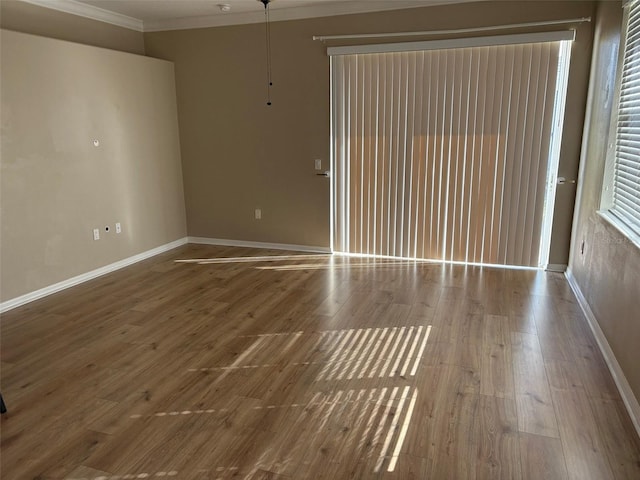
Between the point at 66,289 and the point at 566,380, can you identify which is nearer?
the point at 566,380

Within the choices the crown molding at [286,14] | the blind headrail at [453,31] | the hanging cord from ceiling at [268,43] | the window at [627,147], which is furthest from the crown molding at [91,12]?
the window at [627,147]

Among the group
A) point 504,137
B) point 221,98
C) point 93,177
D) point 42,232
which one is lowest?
point 42,232

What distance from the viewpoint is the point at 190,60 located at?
5480mm

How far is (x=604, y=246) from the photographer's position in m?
3.17

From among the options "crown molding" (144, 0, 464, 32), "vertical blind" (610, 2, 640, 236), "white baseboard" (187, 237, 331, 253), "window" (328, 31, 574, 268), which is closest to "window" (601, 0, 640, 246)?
"vertical blind" (610, 2, 640, 236)

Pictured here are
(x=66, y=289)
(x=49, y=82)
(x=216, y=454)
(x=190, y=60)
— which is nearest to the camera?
(x=216, y=454)

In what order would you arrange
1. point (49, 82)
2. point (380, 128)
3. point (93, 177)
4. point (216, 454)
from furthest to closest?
1. point (380, 128)
2. point (93, 177)
3. point (49, 82)
4. point (216, 454)

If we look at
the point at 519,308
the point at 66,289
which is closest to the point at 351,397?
the point at 519,308

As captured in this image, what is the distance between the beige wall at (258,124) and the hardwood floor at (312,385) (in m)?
1.46

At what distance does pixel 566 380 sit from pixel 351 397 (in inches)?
49.8

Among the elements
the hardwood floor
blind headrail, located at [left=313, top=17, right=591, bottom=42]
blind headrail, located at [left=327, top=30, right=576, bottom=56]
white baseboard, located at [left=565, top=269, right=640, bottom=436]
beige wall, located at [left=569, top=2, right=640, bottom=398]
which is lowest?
the hardwood floor

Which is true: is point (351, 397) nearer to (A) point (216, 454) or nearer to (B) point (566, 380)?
(A) point (216, 454)

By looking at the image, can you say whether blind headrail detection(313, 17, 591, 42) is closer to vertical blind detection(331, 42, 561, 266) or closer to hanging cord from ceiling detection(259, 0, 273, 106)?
vertical blind detection(331, 42, 561, 266)

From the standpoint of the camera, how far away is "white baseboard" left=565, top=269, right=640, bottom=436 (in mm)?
2287
